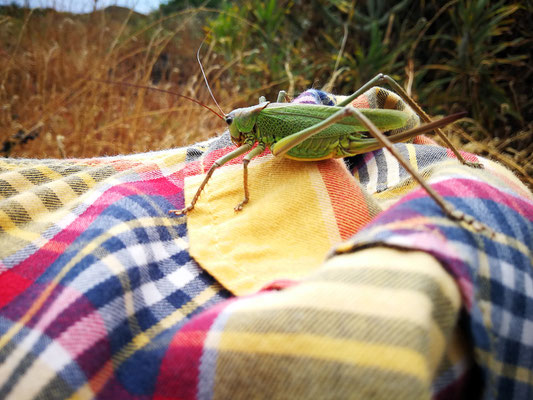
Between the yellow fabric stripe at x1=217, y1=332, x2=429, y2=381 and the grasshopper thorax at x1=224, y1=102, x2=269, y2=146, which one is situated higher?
the grasshopper thorax at x1=224, y1=102, x2=269, y2=146

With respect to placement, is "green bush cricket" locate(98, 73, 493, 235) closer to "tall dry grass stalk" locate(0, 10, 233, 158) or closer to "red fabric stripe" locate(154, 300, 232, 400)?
"red fabric stripe" locate(154, 300, 232, 400)

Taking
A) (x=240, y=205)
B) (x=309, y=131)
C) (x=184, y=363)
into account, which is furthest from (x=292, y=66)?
(x=184, y=363)

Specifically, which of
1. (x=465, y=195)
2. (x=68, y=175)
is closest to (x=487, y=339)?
(x=465, y=195)

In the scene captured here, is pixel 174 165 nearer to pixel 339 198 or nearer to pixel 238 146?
pixel 238 146

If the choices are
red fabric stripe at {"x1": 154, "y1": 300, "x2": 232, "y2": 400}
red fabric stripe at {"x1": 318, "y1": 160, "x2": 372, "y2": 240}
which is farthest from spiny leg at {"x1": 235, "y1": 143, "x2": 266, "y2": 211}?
red fabric stripe at {"x1": 154, "y1": 300, "x2": 232, "y2": 400}

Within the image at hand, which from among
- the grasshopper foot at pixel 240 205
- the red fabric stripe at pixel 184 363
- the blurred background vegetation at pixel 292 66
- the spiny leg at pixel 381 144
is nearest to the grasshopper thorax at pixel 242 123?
the spiny leg at pixel 381 144

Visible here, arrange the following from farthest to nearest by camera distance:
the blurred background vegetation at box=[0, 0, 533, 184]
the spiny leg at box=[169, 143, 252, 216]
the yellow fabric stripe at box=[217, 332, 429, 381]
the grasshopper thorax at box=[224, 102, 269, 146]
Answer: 1. the blurred background vegetation at box=[0, 0, 533, 184]
2. the grasshopper thorax at box=[224, 102, 269, 146]
3. the spiny leg at box=[169, 143, 252, 216]
4. the yellow fabric stripe at box=[217, 332, 429, 381]

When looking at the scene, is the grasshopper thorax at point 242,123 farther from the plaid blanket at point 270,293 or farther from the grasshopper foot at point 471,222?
the grasshopper foot at point 471,222
